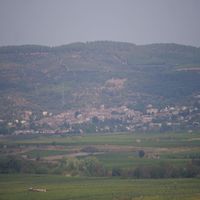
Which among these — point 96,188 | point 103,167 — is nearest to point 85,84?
point 103,167

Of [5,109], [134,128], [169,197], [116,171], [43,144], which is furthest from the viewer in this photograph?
[5,109]

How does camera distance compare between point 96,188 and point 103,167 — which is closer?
point 96,188

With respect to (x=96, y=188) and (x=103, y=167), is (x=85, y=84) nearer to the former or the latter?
(x=103, y=167)

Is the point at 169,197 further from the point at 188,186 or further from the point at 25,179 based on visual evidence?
the point at 25,179

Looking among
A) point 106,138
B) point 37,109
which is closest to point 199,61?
point 37,109

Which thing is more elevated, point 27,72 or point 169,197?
point 27,72

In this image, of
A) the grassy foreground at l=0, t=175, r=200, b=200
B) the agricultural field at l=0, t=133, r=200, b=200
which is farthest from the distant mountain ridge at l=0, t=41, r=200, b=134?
the grassy foreground at l=0, t=175, r=200, b=200
